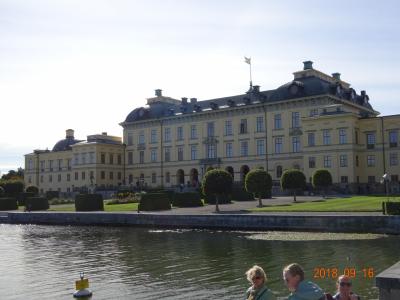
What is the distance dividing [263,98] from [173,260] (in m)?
51.7

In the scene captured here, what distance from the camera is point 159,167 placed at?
82.3 meters

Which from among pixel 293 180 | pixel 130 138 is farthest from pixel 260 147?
pixel 130 138

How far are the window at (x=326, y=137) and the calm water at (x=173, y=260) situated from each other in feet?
106

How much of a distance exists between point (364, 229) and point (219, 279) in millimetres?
14729

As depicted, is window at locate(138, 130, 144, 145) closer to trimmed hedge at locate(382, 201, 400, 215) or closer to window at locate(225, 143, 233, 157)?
window at locate(225, 143, 233, 157)

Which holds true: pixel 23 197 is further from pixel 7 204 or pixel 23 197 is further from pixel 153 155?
→ pixel 153 155

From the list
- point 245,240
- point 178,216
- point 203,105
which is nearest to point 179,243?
point 245,240

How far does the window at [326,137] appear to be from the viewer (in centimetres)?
6066

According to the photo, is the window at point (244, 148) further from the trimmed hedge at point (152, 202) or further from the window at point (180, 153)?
the trimmed hedge at point (152, 202)

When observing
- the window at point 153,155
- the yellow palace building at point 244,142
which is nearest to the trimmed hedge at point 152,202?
the yellow palace building at point 244,142

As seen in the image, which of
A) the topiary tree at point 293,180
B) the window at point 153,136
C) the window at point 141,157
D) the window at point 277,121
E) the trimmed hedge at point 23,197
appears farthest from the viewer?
the window at point 141,157

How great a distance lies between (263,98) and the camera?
70688mm

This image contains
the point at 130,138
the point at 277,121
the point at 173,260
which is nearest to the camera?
the point at 173,260

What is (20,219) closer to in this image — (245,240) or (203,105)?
(245,240)
